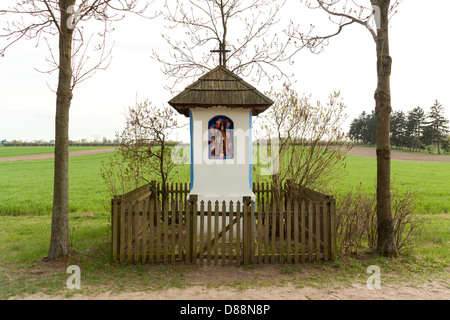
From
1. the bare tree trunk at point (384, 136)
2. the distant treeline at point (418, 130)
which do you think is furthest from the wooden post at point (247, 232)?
the distant treeline at point (418, 130)

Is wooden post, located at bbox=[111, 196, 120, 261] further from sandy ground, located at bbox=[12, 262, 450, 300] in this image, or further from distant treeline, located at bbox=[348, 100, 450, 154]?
distant treeline, located at bbox=[348, 100, 450, 154]

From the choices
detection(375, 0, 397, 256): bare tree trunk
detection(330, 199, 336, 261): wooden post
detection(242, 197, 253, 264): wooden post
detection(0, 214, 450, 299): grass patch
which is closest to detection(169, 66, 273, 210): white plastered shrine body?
detection(242, 197, 253, 264): wooden post

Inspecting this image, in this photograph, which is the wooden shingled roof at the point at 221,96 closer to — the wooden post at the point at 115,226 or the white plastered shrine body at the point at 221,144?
the white plastered shrine body at the point at 221,144

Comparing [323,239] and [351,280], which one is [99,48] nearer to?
[323,239]

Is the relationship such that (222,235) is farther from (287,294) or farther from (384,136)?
(384,136)

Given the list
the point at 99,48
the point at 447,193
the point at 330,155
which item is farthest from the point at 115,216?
the point at 447,193

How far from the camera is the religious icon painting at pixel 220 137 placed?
7.59 m

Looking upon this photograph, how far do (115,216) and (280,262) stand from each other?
11.0ft

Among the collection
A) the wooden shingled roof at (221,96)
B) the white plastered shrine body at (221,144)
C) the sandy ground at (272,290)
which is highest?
the wooden shingled roof at (221,96)

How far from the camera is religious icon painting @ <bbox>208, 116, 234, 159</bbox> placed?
759 centimetres

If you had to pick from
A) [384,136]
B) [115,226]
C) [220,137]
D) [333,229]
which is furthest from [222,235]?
[384,136]

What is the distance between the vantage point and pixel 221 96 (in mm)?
7398

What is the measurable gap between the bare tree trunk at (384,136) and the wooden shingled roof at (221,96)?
2431 millimetres

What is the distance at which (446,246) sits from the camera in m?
7.02
